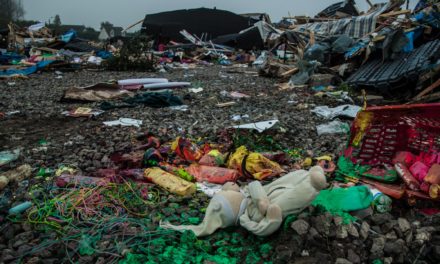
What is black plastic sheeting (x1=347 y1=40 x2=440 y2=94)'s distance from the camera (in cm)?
704

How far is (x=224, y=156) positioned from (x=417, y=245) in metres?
1.99

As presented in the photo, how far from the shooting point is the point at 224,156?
3.81 meters

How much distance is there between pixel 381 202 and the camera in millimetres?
2771

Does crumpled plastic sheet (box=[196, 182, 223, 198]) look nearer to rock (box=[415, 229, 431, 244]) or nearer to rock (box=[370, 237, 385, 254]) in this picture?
rock (box=[370, 237, 385, 254])

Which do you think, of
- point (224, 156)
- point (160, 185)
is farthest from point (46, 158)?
point (224, 156)

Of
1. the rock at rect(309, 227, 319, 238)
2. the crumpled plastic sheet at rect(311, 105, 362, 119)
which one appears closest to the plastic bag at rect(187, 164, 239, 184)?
the rock at rect(309, 227, 319, 238)

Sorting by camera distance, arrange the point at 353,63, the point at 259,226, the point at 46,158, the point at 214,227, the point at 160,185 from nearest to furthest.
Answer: the point at 259,226
the point at 214,227
the point at 160,185
the point at 46,158
the point at 353,63

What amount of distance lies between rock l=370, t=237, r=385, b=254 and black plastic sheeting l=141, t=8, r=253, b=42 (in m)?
22.5

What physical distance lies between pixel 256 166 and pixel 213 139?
54.0 inches

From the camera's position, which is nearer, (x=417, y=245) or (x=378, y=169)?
(x=417, y=245)

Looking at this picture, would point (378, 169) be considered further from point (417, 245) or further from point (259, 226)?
point (259, 226)

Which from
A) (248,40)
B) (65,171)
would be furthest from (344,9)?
(65,171)

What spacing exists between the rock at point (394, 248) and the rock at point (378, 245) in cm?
3

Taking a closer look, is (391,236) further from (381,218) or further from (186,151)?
(186,151)
